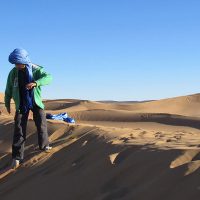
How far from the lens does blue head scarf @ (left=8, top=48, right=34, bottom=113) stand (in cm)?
686

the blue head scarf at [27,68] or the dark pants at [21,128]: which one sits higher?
the blue head scarf at [27,68]

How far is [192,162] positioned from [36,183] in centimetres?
214

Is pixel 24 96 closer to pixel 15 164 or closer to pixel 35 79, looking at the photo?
pixel 35 79

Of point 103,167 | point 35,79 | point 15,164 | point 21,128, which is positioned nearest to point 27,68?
point 35,79

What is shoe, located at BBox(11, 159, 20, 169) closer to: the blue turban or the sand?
the sand

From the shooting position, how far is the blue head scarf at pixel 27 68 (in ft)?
22.5

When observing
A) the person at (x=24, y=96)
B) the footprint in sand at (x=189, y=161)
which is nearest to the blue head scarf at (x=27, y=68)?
the person at (x=24, y=96)

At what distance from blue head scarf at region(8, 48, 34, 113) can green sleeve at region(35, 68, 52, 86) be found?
4.7 inches

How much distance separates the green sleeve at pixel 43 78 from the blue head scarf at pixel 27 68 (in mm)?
120

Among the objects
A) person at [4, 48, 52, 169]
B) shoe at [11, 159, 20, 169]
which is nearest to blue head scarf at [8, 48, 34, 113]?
person at [4, 48, 52, 169]

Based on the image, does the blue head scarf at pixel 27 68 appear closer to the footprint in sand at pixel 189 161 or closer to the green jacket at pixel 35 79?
the green jacket at pixel 35 79

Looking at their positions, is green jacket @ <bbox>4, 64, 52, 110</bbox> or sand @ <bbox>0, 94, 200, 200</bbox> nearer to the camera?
sand @ <bbox>0, 94, 200, 200</bbox>

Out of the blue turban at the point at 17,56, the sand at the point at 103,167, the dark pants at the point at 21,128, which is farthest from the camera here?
the dark pants at the point at 21,128

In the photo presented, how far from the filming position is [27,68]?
7035 millimetres
